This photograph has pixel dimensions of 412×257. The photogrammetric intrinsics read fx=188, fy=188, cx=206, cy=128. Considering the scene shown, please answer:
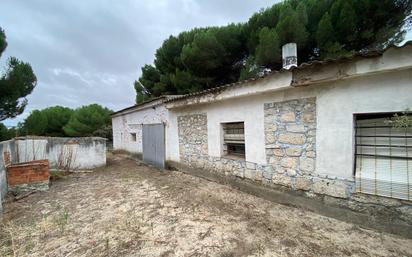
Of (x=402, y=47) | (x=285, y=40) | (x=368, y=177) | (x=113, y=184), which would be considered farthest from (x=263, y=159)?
(x=285, y=40)

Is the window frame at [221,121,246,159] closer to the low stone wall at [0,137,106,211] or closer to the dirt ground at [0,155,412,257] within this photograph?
the dirt ground at [0,155,412,257]

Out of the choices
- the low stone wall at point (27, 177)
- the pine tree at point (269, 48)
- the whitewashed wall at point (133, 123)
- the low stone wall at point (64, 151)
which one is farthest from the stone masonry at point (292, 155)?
the low stone wall at point (64, 151)

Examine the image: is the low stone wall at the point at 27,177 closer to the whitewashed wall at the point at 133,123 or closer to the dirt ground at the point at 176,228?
the dirt ground at the point at 176,228

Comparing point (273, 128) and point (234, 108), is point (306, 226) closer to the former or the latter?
point (273, 128)

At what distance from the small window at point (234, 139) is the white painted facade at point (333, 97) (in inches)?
10.4

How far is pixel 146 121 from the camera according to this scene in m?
9.15

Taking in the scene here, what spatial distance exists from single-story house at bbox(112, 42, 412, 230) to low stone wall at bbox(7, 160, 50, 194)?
5.10 m

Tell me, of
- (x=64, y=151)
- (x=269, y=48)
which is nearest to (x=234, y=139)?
(x=269, y=48)

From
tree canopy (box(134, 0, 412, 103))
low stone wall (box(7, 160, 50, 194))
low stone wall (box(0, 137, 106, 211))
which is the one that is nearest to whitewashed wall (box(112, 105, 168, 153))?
low stone wall (box(0, 137, 106, 211))

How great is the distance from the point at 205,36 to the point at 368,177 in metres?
8.43

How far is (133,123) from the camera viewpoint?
10.6m

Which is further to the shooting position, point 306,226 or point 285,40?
point 285,40

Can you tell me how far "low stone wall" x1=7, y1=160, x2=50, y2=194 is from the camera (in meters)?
5.23

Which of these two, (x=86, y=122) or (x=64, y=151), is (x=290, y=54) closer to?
(x=64, y=151)
